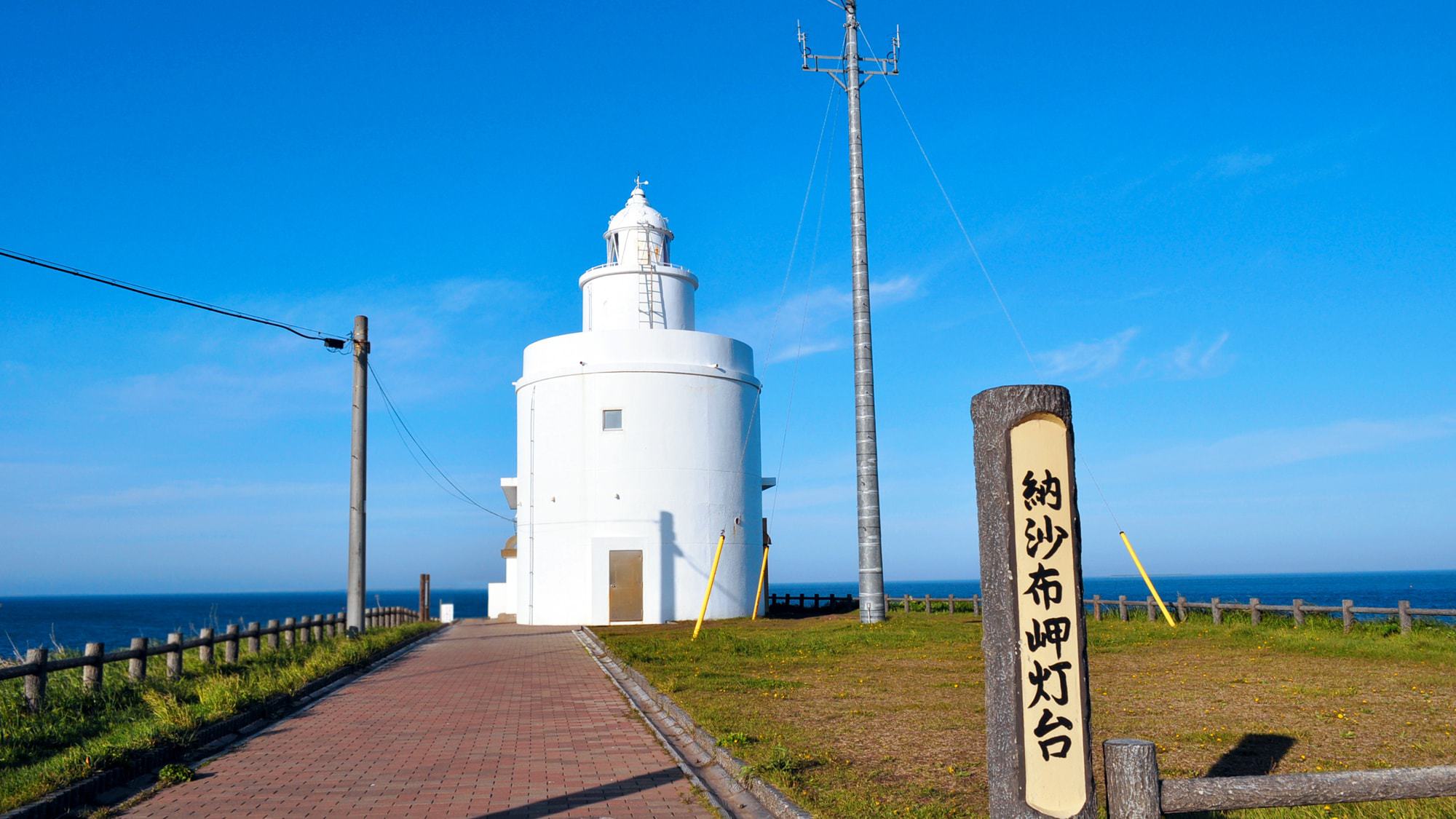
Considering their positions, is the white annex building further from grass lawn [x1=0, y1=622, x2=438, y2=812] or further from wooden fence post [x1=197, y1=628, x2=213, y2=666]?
wooden fence post [x1=197, y1=628, x2=213, y2=666]

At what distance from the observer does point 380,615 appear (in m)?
32.1

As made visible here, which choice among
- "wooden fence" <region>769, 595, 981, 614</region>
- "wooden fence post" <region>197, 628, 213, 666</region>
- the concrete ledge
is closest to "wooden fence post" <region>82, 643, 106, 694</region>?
"wooden fence post" <region>197, 628, 213, 666</region>

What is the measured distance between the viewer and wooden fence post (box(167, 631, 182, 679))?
1397cm

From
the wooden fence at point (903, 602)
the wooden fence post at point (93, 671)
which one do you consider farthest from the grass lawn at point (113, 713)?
the wooden fence at point (903, 602)

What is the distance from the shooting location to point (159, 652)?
13562mm

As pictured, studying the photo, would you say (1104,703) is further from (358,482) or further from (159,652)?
(358,482)

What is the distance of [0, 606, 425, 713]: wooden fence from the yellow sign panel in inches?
378

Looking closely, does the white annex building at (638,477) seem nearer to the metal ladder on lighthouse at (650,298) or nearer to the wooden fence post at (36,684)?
the metal ladder on lighthouse at (650,298)

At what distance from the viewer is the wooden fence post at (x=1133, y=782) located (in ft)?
16.7

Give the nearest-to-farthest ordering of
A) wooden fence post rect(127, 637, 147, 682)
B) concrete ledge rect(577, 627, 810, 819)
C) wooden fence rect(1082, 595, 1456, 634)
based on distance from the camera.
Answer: concrete ledge rect(577, 627, 810, 819) → wooden fence post rect(127, 637, 147, 682) → wooden fence rect(1082, 595, 1456, 634)

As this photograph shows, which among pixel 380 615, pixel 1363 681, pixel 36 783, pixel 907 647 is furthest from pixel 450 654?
pixel 1363 681

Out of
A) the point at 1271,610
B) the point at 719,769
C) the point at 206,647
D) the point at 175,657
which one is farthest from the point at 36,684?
the point at 1271,610

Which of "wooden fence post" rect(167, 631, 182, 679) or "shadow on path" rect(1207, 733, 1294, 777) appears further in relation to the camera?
"wooden fence post" rect(167, 631, 182, 679)

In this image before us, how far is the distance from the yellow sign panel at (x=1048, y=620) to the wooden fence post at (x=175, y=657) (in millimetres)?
12052
